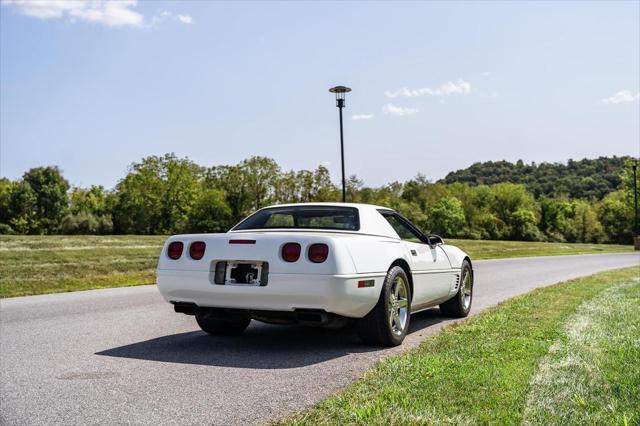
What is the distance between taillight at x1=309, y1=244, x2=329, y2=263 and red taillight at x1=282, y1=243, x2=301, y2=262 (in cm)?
12

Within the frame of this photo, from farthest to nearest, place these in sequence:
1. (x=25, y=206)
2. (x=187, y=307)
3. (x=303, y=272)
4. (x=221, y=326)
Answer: (x=25, y=206) → (x=221, y=326) → (x=187, y=307) → (x=303, y=272)

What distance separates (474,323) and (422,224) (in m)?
61.9

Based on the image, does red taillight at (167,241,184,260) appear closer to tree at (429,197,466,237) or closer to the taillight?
the taillight

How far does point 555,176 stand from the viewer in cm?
12888

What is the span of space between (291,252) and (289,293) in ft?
1.26

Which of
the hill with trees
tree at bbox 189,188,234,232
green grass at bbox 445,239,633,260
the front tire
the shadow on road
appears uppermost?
the hill with trees

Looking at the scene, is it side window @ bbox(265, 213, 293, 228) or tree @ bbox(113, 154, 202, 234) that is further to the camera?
tree @ bbox(113, 154, 202, 234)

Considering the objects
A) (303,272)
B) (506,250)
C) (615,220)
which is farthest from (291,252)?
(615,220)

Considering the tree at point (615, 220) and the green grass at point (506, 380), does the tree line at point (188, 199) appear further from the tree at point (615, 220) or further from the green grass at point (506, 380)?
the green grass at point (506, 380)

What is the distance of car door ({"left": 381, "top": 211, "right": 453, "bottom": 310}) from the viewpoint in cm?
695

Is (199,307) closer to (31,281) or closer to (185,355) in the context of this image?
(185,355)

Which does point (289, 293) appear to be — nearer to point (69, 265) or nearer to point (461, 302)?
point (461, 302)

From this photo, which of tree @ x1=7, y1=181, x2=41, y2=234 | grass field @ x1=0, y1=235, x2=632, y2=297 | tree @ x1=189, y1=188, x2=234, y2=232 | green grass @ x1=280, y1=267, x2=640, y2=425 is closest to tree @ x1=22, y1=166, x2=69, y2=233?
tree @ x1=7, y1=181, x2=41, y2=234

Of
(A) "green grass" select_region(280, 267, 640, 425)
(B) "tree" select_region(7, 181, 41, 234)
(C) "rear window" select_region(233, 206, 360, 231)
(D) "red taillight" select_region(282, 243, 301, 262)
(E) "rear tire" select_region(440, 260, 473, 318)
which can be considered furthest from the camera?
(B) "tree" select_region(7, 181, 41, 234)
